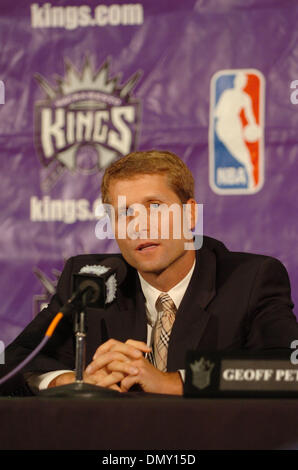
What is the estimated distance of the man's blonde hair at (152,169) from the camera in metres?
2.46

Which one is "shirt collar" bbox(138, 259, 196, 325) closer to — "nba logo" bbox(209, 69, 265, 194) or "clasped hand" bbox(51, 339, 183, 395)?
"clasped hand" bbox(51, 339, 183, 395)

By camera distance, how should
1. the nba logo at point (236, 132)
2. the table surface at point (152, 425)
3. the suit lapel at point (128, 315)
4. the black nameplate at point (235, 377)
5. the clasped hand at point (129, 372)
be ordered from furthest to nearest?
the nba logo at point (236, 132) < the suit lapel at point (128, 315) < the clasped hand at point (129, 372) < the black nameplate at point (235, 377) < the table surface at point (152, 425)

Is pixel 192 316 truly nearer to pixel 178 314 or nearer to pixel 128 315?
pixel 178 314

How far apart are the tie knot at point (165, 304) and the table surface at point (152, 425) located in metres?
1.18

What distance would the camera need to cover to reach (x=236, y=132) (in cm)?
318

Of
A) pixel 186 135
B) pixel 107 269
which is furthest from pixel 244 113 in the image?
pixel 107 269

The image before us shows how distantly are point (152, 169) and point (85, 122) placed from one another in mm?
962

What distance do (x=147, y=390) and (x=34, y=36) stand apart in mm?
2040

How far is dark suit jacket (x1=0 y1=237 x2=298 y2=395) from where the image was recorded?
2.41 meters

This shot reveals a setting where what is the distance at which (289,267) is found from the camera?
123 inches

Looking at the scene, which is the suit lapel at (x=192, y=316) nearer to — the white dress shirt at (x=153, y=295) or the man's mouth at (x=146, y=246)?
the white dress shirt at (x=153, y=295)

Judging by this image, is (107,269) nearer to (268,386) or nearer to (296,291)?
(268,386)

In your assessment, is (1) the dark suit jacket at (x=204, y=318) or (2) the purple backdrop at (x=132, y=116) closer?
(1) the dark suit jacket at (x=204, y=318)

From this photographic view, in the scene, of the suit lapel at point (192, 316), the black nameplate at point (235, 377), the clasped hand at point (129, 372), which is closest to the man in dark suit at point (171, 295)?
the suit lapel at point (192, 316)
